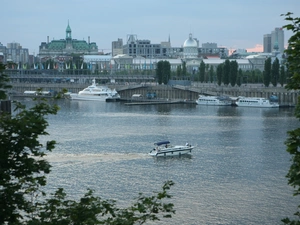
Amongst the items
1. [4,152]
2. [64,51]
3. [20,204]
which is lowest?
[20,204]

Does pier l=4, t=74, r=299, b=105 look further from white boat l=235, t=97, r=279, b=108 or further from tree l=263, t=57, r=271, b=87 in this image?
white boat l=235, t=97, r=279, b=108

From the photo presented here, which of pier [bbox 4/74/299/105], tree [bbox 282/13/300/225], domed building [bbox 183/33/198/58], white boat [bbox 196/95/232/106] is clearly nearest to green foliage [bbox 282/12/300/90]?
tree [bbox 282/13/300/225]

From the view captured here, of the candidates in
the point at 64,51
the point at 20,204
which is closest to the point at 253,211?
the point at 20,204

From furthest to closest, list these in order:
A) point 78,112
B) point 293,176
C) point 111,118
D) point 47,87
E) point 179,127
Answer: point 47,87 → point 78,112 → point 111,118 → point 179,127 → point 293,176

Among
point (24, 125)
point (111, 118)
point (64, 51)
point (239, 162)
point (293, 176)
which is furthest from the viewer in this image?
point (64, 51)

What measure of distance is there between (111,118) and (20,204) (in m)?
40.9

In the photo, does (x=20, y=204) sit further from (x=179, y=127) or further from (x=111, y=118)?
(x=111, y=118)

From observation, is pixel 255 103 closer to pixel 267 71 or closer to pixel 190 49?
pixel 267 71

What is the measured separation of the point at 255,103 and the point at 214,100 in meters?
4.61

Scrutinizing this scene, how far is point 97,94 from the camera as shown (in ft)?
246

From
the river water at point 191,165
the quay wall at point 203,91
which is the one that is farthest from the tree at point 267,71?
the river water at point 191,165

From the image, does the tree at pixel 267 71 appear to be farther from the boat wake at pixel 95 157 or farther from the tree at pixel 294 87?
the tree at pixel 294 87

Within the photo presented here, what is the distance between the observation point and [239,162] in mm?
27219

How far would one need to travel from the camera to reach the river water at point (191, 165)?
1934 cm
